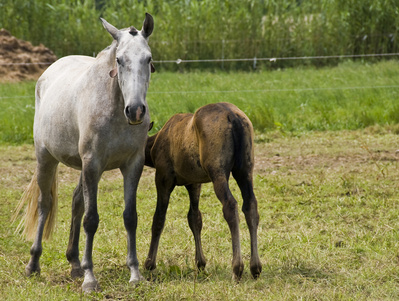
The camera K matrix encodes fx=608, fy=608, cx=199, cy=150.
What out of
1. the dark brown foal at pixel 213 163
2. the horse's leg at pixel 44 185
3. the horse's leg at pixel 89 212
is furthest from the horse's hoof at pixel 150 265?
the horse's leg at pixel 44 185

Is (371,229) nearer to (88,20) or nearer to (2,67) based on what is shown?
(2,67)

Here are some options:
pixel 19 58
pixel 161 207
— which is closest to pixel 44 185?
pixel 161 207

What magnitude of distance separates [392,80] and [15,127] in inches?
314

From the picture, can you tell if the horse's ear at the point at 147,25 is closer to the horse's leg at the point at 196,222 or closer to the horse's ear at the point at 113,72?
the horse's ear at the point at 113,72

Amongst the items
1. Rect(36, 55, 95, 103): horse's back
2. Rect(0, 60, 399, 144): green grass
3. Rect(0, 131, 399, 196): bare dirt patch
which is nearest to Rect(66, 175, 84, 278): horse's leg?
Rect(36, 55, 95, 103): horse's back

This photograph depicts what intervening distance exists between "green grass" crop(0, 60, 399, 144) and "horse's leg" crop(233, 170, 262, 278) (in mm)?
5816

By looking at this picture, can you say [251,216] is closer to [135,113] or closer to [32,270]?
[135,113]

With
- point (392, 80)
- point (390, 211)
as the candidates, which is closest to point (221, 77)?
point (392, 80)

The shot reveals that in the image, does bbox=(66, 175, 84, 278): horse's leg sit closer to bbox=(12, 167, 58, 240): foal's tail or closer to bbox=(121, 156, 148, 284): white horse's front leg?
bbox=(12, 167, 58, 240): foal's tail

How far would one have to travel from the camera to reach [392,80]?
43.6 feet

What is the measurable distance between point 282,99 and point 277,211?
5728mm

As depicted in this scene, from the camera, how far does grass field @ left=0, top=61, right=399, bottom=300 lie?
A: 4.59m

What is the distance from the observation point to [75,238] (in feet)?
17.4

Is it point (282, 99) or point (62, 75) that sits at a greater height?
point (62, 75)
